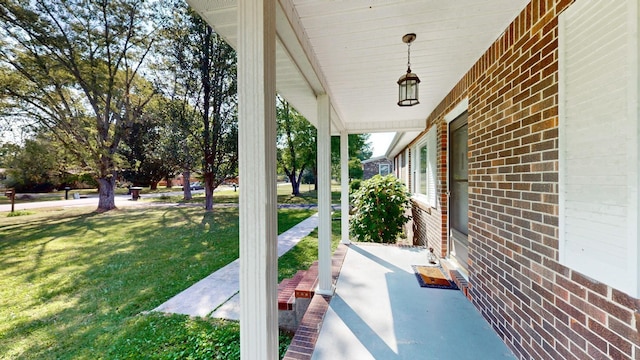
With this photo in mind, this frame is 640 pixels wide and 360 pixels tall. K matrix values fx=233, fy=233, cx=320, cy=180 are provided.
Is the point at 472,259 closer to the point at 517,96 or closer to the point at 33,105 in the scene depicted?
the point at 517,96

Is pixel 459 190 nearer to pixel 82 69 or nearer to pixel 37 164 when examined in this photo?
pixel 37 164

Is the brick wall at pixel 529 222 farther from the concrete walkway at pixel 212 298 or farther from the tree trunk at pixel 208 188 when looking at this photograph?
the tree trunk at pixel 208 188

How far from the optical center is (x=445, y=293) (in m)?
2.99

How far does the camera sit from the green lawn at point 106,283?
2639 mm

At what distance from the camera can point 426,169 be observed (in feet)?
17.5

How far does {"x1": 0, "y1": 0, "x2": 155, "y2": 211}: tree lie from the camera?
203 inches

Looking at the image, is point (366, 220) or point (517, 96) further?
point (366, 220)

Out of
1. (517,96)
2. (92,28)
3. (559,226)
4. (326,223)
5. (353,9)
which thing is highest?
(92,28)

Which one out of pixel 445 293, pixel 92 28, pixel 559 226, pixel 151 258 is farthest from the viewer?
pixel 92 28

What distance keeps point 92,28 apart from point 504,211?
35.4 ft

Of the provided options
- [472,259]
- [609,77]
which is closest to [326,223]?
[472,259]

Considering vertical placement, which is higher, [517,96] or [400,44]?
[400,44]

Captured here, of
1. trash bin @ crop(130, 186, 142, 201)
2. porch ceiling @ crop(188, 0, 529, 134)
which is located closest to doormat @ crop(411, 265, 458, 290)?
porch ceiling @ crop(188, 0, 529, 134)

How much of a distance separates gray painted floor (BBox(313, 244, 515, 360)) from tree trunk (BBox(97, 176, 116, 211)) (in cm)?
1157
